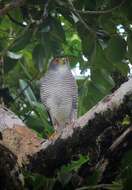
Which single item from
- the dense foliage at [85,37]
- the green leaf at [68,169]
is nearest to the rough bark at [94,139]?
the green leaf at [68,169]

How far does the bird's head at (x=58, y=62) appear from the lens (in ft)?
14.7

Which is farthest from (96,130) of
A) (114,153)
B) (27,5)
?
(27,5)

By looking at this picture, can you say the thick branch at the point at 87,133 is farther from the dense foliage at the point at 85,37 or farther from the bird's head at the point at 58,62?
the bird's head at the point at 58,62

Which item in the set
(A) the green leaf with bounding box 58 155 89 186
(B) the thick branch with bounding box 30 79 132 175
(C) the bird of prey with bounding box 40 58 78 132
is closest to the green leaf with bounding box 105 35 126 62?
(B) the thick branch with bounding box 30 79 132 175

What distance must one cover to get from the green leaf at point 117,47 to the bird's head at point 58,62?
3.57 ft

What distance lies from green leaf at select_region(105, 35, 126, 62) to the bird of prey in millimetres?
1077

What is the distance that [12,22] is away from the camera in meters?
3.84

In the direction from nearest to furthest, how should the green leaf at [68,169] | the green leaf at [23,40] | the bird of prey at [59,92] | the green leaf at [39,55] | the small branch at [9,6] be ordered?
the green leaf at [68,169] < the small branch at [9,6] < the green leaf at [23,40] < the green leaf at [39,55] < the bird of prey at [59,92]

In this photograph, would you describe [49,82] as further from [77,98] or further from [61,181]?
[61,181]

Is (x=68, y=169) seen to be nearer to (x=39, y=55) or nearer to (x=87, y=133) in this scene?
(x=87, y=133)

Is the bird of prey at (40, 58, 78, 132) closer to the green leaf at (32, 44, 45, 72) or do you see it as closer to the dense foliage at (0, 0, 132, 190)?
the dense foliage at (0, 0, 132, 190)

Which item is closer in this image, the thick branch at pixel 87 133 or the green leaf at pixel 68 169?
the green leaf at pixel 68 169

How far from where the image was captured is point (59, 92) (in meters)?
4.60

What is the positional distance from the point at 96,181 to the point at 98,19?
3.16 feet
